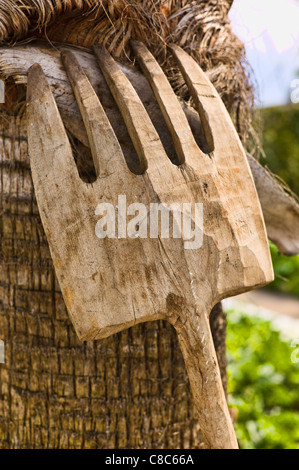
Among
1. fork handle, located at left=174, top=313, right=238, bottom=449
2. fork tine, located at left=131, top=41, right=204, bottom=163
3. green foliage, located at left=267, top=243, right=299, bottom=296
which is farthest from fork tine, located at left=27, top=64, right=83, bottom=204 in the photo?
green foliage, located at left=267, top=243, right=299, bottom=296

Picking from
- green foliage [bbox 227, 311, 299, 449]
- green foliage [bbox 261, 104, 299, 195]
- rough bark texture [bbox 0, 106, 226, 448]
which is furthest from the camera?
green foliage [bbox 261, 104, 299, 195]

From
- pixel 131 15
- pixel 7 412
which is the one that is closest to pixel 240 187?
pixel 131 15

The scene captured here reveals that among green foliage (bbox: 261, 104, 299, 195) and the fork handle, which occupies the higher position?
green foliage (bbox: 261, 104, 299, 195)

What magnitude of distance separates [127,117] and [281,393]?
241 centimetres

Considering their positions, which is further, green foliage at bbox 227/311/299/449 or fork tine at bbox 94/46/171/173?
green foliage at bbox 227/311/299/449

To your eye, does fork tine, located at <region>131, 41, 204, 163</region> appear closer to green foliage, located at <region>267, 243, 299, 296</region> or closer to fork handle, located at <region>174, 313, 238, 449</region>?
fork handle, located at <region>174, 313, 238, 449</region>

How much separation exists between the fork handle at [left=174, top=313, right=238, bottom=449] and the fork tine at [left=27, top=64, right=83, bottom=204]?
0.39 meters

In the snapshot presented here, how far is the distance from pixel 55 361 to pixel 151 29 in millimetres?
900

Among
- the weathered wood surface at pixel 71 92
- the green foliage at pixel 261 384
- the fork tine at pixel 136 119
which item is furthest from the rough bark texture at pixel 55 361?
A: the green foliage at pixel 261 384

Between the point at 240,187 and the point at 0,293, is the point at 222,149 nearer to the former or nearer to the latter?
the point at 240,187

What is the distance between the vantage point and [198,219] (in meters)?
1.07

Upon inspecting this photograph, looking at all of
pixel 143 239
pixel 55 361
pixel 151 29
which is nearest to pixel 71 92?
pixel 151 29

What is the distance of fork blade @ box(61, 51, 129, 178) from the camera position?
41.1 inches

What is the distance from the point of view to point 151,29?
1226mm
